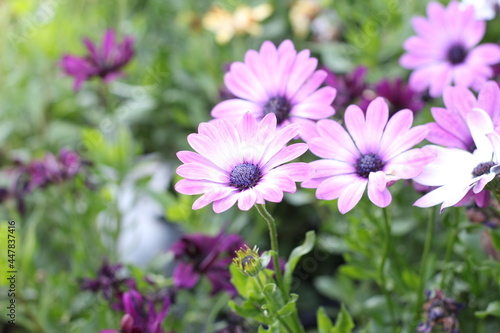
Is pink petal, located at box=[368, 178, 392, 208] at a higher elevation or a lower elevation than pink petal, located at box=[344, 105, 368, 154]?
lower

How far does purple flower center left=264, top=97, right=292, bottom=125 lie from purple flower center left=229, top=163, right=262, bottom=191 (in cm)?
8

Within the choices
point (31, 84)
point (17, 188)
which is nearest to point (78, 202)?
point (17, 188)

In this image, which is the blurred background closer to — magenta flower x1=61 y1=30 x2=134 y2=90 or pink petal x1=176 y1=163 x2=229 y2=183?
magenta flower x1=61 y1=30 x2=134 y2=90

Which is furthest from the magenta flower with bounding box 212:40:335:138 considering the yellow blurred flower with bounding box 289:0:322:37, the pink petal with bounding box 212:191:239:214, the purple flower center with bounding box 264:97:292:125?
the yellow blurred flower with bounding box 289:0:322:37

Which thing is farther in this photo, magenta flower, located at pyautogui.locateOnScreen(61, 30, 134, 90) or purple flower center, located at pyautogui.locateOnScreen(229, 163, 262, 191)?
magenta flower, located at pyautogui.locateOnScreen(61, 30, 134, 90)

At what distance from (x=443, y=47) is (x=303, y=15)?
54 centimetres

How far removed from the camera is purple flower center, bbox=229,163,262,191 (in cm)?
40

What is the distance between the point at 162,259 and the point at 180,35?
0.71m

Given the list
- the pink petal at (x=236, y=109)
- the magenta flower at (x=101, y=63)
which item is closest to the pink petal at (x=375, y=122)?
the pink petal at (x=236, y=109)

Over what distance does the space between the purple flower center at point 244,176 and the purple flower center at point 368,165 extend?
0.07 metres

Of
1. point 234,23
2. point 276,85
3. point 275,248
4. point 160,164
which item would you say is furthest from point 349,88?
point 160,164

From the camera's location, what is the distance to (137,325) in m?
0.49

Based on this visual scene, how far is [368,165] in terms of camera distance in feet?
1.40

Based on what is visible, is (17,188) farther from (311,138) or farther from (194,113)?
(311,138)
